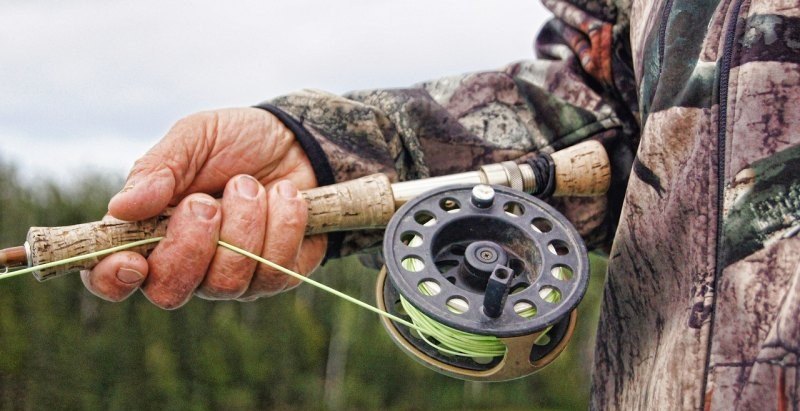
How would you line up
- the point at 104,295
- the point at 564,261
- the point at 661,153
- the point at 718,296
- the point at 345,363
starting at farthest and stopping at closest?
the point at 345,363 → the point at 104,295 → the point at 564,261 → the point at 661,153 → the point at 718,296

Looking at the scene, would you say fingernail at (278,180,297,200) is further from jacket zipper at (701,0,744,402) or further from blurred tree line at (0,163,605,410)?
blurred tree line at (0,163,605,410)

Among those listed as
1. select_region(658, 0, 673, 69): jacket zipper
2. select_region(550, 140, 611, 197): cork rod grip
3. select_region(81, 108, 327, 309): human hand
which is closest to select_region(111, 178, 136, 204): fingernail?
select_region(81, 108, 327, 309): human hand

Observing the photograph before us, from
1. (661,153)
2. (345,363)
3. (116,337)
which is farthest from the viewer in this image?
(345,363)

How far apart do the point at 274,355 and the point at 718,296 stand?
10.7m

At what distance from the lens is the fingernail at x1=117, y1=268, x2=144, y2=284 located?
5.00 feet

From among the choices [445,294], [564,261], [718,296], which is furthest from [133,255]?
[718,296]

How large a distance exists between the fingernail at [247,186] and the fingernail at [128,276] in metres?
0.24

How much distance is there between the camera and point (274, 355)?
11422mm

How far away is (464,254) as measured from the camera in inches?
59.4

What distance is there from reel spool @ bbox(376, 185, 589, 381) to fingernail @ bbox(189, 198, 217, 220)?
1.08 feet

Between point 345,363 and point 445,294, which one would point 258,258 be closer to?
point 445,294

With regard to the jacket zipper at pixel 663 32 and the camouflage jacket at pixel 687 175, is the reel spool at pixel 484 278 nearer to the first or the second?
the camouflage jacket at pixel 687 175

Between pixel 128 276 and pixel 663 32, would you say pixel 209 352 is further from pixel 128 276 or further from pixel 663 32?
pixel 663 32

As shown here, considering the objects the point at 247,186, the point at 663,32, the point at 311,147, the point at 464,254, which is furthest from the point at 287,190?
the point at 663,32
